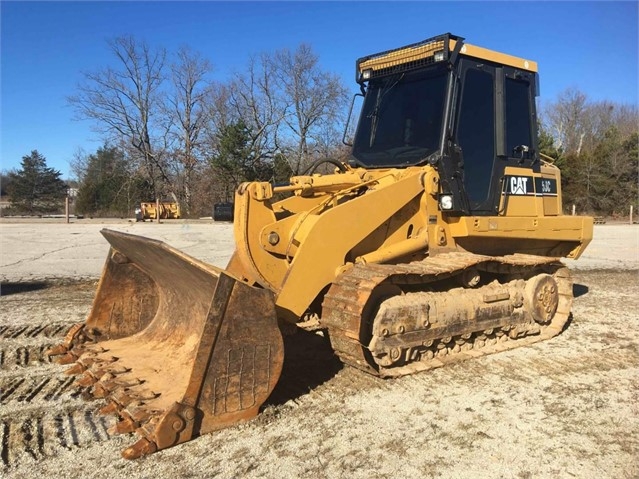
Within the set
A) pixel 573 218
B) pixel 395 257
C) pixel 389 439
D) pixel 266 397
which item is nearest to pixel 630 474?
pixel 389 439

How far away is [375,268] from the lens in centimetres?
475

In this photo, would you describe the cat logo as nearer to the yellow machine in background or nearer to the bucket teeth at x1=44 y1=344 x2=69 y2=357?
the bucket teeth at x1=44 y1=344 x2=69 y2=357

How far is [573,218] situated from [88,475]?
6.15 m

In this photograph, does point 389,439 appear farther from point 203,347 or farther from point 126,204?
point 126,204

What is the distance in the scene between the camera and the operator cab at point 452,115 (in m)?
5.57

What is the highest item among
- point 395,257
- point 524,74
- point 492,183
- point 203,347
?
point 524,74

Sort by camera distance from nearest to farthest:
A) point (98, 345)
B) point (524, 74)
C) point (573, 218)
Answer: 1. point (98, 345)
2. point (524, 74)
3. point (573, 218)

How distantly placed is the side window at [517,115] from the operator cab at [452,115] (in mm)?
11

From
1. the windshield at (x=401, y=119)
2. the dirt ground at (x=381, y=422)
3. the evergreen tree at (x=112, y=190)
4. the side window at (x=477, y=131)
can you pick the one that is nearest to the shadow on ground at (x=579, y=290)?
the dirt ground at (x=381, y=422)

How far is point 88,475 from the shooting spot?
10.4 feet

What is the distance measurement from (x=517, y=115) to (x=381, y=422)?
408 centimetres

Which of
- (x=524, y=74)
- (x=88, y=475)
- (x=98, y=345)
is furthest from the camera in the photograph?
(x=524, y=74)

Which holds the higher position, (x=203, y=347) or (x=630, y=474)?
(x=203, y=347)

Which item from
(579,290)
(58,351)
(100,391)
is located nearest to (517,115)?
(579,290)
